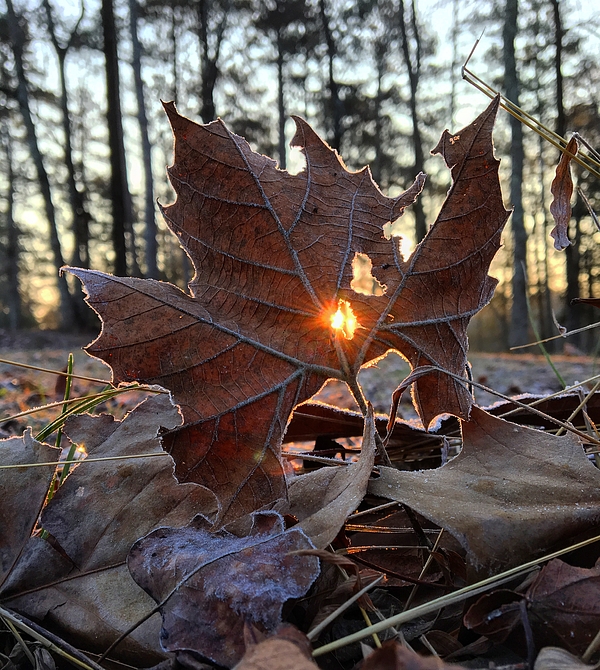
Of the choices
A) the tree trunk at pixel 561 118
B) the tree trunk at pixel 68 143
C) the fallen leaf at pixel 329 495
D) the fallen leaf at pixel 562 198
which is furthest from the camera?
the tree trunk at pixel 68 143

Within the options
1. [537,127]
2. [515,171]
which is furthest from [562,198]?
[515,171]

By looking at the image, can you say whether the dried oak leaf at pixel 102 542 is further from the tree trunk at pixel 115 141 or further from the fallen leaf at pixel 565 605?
the tree trunk at pixel 115 141

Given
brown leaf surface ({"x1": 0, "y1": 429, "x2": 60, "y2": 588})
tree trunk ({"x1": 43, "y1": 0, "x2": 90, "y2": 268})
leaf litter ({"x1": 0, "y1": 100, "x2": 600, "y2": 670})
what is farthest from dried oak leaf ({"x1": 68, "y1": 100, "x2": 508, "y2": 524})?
tree trunk ({"x1": 43, "y1": 0, "x2": 90, "y2": 268})

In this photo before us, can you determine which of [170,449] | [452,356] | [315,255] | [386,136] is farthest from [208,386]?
[386,136]

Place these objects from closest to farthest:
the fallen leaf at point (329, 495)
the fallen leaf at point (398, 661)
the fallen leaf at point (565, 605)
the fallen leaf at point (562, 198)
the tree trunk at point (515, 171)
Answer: the fallen leaf at point (398, 661) → the fallen leaf at point (565, 605) → the fallen leaf at point (329, 495) → the fallen leaf at point (562, 198) → the tree trunk at point (515, 171)

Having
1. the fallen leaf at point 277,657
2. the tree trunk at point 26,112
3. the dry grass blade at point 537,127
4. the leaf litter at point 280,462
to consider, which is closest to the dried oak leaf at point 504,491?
the leaf litter at point 280,462

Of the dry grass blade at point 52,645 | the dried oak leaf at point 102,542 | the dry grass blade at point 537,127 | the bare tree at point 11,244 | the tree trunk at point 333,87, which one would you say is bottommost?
the dry grass blade at point 52,645

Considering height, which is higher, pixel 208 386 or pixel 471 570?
pixel 208 386

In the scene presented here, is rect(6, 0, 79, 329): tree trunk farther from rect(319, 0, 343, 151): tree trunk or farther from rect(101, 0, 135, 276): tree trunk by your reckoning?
rect(319, 0, 343, 151): tree trunk

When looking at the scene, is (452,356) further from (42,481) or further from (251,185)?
(42,481)
